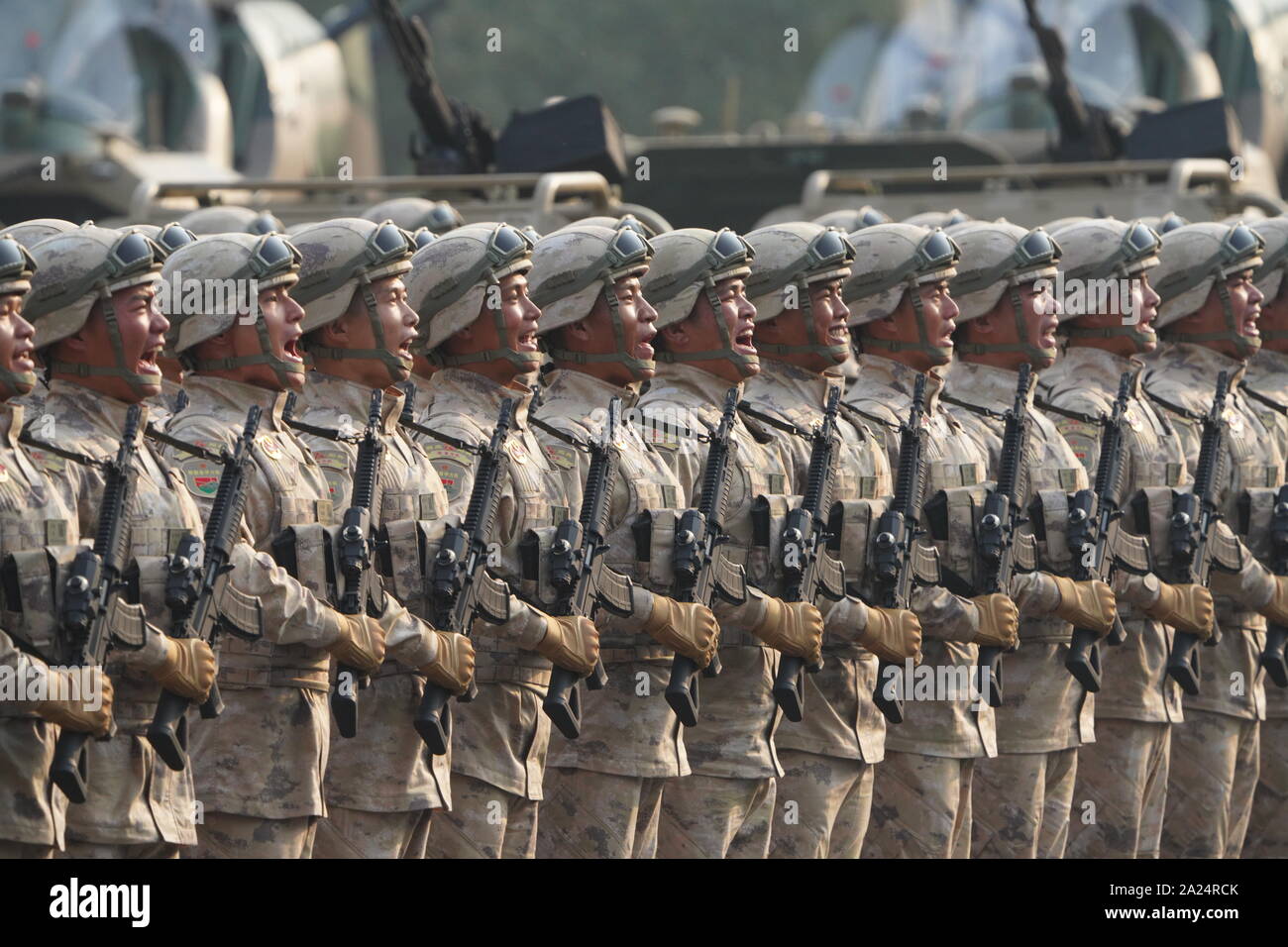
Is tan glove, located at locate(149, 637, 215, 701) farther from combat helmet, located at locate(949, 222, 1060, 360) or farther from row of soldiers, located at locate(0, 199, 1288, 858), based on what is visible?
combat helmet, located at locate(949, 222, 1060, 360)

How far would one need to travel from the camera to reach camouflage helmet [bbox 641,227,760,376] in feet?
37.6

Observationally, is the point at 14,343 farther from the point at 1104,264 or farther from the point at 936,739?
the point at 1104,264

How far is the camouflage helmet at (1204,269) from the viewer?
552 inches

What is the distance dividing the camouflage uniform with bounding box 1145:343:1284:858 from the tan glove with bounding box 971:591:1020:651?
2019 millimetres

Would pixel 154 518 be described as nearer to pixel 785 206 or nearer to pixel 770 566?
pixel 770 566

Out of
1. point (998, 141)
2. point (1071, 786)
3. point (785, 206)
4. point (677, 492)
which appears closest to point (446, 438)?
point (677, 492)

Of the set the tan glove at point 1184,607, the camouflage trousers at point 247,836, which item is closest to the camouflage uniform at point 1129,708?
the tan glove at point 1184,607

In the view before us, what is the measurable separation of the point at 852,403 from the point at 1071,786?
→ 1.89 m

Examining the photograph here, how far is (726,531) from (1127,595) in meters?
2.46

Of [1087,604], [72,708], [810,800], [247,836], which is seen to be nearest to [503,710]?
[247,836]

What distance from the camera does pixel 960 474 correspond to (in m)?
12.3

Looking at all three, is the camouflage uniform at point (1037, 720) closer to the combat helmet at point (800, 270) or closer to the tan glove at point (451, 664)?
the combat helmet at point (800, 270)

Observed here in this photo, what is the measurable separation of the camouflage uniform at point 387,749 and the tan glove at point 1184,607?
156 inches

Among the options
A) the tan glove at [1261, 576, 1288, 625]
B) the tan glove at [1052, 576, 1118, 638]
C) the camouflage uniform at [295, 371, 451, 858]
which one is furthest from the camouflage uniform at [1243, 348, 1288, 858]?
the camouflage uniform at [295, 371, 451, 858]
